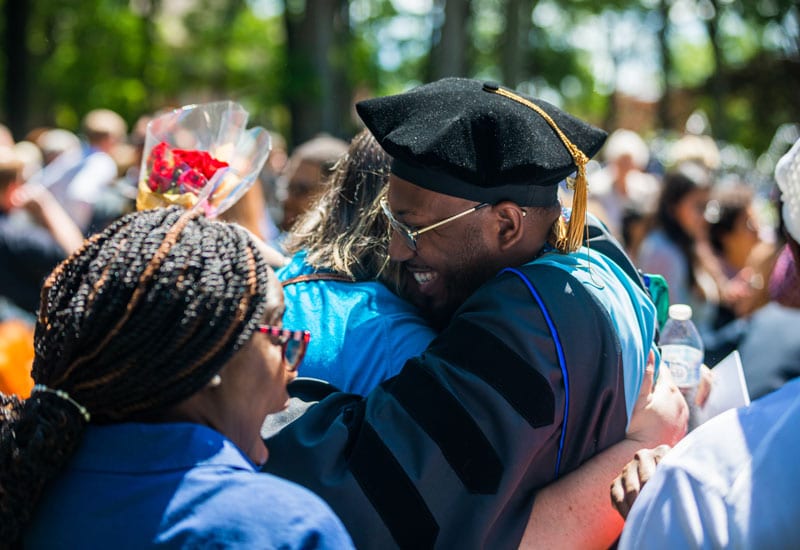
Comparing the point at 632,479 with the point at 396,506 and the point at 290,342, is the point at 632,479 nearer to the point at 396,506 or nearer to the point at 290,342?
the point at 396,506

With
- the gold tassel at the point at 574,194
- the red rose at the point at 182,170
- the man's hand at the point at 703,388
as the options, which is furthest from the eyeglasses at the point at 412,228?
the man's hand at the point at 703,388

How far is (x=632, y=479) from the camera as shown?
6.34ft

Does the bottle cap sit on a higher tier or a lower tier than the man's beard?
lower

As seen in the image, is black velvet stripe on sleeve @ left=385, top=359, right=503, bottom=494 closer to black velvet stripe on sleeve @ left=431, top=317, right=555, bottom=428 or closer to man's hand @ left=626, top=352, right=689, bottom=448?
black velvet stripe on sleeve @ left=431, top=317, right=555, bottom=428

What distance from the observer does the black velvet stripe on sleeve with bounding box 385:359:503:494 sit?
2.03 meters

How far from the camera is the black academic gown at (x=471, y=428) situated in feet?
6.67

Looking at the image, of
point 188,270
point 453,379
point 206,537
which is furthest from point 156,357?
point 453,379

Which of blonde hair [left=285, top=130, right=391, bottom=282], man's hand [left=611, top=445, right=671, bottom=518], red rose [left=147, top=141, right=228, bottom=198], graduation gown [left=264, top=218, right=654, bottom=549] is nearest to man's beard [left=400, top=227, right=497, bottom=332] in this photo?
blonde hair [left=285, top=130, right=391, bottom=282]

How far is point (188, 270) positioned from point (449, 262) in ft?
3.31

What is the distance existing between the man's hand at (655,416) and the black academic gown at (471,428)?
14cm

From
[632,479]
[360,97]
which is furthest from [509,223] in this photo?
[360,97]

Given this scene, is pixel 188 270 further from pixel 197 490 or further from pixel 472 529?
pixel 472 529

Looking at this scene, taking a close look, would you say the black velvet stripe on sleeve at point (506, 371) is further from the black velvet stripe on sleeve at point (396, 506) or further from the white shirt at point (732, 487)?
the white shirt at point (732, 487)

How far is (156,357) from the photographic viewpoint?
1475mm
